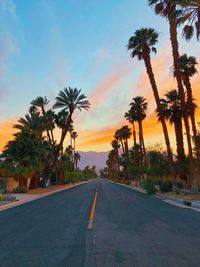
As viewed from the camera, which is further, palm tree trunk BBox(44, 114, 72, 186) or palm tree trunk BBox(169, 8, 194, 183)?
palm tree trunk BBox(44, 114, 72, 186)

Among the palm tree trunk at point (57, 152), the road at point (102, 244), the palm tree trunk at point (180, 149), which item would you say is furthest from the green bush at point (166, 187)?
the palm tree trunk at point (57, 152)

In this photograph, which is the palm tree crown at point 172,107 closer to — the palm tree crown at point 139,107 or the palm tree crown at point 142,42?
the palm tree crown at point 142,42

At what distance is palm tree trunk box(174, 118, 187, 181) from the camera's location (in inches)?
1907

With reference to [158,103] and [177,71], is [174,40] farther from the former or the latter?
[158,103]

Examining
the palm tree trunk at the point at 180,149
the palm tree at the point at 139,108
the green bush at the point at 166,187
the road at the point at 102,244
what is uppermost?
the palm tree at the point at 139,108

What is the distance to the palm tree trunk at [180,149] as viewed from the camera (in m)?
48.4

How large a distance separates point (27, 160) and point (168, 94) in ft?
71.1

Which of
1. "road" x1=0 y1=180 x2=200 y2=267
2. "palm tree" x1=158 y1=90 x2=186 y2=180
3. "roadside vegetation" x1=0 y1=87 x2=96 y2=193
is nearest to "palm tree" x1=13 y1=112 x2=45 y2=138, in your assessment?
"roadside vegetation" x1=0 y1=87 x2=96 y2=193

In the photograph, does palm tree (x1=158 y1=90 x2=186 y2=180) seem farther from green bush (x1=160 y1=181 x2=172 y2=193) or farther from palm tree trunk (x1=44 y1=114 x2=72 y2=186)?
palm tree trunk (x1=44 y1=114 x2=72 y2=186)

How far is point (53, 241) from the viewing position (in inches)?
451

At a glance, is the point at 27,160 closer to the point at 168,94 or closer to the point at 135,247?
the point at 168,94

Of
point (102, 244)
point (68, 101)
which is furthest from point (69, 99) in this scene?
point (102, 244)

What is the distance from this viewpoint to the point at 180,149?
50250 mm

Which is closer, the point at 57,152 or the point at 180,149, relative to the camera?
the point at 180,149
